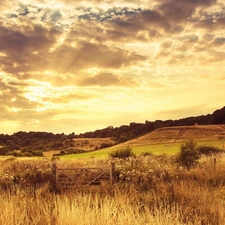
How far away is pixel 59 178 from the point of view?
20453 millimetres

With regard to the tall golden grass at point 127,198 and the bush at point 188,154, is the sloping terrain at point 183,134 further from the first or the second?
the tall golden grass at point 127,198

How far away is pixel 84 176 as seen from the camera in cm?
2108

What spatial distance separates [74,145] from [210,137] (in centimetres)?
4190

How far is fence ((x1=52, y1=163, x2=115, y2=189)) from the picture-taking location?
20.1 metres

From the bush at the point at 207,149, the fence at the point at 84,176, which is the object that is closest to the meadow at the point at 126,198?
the fence at the point at 84,176

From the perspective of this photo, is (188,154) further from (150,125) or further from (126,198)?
(150,125)

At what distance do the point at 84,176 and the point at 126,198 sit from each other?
1021 centimetres

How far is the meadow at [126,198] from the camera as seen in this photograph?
6.89m

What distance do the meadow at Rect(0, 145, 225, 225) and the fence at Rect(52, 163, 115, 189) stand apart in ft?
2.16

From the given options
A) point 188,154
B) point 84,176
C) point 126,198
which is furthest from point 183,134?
point 126,198

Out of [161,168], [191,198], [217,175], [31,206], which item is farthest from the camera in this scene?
[161,168]

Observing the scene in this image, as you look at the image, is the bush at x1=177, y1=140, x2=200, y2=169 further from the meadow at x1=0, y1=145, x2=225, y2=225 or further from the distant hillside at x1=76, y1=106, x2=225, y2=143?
the distant hillside at x1=76, y1=106, x2=225, y2=143

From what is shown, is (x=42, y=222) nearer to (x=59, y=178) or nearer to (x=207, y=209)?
(x=207, y=209)

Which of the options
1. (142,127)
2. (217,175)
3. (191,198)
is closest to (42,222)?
(191,198)
